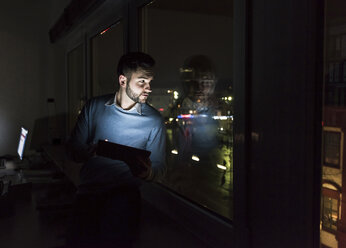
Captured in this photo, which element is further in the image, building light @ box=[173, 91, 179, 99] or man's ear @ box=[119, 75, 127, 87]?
building light @ box=[173, 91, 179, 99]

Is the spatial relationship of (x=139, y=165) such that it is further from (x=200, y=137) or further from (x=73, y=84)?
(x=73, y=84)

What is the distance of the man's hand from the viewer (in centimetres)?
118

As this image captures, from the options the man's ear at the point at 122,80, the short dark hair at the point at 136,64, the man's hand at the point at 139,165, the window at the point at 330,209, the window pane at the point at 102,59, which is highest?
the window pane at the point at 102,59

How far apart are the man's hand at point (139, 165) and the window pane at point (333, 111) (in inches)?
22.6

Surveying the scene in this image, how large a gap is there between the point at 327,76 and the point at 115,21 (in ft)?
6.32

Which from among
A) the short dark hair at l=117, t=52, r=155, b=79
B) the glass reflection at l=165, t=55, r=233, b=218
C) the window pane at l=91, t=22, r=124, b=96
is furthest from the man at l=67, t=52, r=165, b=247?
the window pane at l=91, t=22, r=124, b=96

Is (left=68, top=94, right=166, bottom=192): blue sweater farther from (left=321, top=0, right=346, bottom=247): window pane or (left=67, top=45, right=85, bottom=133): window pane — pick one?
(left=67, top=45, right=85, bottom=133): window pane

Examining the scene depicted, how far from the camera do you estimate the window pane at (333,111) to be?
3.10ft

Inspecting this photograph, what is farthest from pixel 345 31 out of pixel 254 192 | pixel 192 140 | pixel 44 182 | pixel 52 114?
pixel 52 114

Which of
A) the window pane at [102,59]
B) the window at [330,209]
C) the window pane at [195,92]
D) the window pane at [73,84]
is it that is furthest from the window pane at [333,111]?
the window pane at [73,84]

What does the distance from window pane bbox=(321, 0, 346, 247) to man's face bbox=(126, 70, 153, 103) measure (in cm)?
62

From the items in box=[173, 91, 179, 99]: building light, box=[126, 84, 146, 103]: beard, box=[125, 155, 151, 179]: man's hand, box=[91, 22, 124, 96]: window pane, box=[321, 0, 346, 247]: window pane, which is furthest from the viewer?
box=[91, 22, 124, 96]: window pane

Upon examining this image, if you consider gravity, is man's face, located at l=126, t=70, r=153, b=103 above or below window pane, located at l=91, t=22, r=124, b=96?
below

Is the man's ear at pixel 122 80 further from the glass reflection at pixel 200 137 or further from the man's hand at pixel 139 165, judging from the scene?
the glass reflection at pixel 200 137
